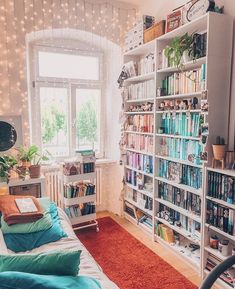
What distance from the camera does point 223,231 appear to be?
210cm

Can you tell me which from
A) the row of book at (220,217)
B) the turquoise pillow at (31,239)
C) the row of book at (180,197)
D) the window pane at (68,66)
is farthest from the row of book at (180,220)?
the window pane at (68,66)

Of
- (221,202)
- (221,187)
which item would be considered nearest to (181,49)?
(221,187)

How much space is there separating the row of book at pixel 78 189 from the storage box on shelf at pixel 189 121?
0.81m

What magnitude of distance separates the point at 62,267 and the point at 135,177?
7.19 feet

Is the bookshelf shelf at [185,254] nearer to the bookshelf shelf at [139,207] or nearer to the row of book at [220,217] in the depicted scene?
the bookshelf shelf at [139,207]

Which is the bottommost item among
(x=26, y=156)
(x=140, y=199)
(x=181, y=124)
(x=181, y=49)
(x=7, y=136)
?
(x=140, y=199)

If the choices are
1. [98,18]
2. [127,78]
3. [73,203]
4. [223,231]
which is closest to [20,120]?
[73,203]

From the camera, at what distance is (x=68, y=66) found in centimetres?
357

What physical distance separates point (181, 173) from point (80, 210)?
1.34 meters

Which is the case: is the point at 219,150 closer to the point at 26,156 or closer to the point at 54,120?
the point at 26,156

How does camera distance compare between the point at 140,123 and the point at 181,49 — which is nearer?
the point at 181,49

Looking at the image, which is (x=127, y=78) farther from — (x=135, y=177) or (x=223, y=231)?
(x=223, y=231)

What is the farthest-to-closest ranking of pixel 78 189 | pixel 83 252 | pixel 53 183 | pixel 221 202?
pixel 53 183 < pixel 78 189 < pixel 221 202 < pixel 83 252

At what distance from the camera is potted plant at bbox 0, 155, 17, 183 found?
2705 mm
